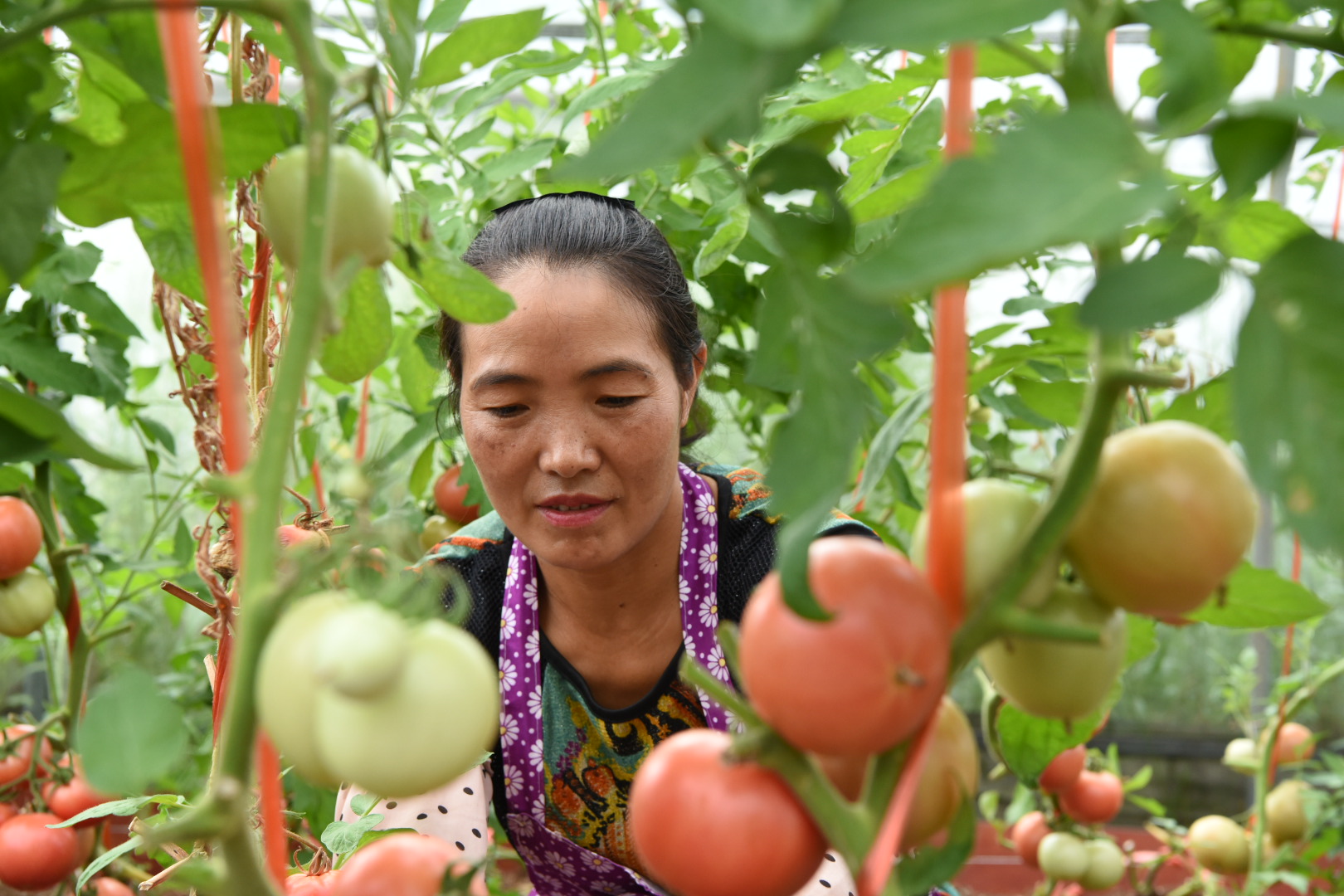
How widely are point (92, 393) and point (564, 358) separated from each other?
1.13 feet

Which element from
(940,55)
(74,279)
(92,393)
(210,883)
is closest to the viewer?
(210,883)

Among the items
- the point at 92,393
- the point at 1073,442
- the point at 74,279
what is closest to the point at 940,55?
the point at 1073,442

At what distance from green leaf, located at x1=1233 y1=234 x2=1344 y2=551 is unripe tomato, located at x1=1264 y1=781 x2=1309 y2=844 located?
53.8 inches

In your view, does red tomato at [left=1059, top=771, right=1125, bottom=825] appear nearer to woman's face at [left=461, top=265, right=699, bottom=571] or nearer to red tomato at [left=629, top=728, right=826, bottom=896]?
Answer: woman's face at [left=461, top=265, right=699, bottom=571]

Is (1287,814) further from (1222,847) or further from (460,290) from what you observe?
(460,290)

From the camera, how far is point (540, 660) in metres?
1.16

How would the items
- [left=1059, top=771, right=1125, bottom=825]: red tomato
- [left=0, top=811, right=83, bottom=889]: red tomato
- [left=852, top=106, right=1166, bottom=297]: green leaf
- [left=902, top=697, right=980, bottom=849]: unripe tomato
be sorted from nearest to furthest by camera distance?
[left=852, top=106, right=1166, bottom=297]: green leaf
[left=902, top=697, right=980, bottom=849]: unripe tomato
[left=0, top=811, right=83, bottom=889]: red tomato
[left=1059, top=771, right=1125, bottom=825]: red tomato

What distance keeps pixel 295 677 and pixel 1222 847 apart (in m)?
1.45

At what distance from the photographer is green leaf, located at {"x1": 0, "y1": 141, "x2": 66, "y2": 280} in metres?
0.31

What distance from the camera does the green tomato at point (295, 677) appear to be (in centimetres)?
24

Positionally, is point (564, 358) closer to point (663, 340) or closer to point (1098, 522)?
point (663, 340)

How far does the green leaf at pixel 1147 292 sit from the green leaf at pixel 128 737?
229 mm

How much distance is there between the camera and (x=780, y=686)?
0.27 m

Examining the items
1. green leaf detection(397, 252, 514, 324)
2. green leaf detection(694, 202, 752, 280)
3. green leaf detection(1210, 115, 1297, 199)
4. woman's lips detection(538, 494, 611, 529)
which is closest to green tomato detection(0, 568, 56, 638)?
woman's lips detection(538, 494, 611, 529)
